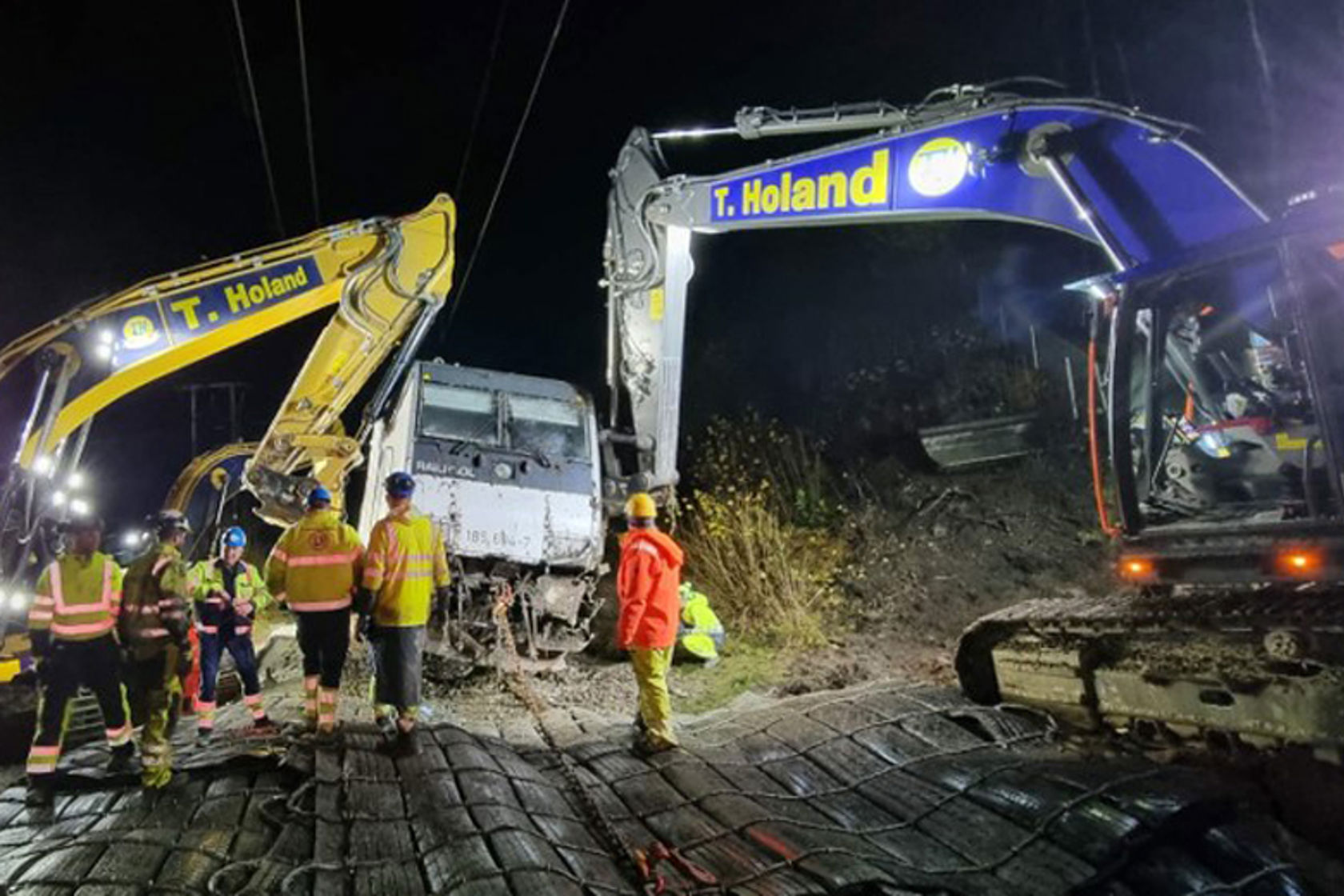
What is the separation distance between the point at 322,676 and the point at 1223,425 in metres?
5.25

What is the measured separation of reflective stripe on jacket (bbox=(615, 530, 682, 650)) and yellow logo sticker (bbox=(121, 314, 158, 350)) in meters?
4.14

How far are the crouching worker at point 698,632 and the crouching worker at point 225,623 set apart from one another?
3715mm

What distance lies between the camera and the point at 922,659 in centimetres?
735

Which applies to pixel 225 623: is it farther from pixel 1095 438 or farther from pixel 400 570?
pixel 1095 438

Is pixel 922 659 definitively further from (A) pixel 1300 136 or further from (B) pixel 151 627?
(A) pixel 1300 136

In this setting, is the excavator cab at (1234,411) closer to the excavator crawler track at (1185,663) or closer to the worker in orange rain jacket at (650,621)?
the excavator crawler track at (1185,663)

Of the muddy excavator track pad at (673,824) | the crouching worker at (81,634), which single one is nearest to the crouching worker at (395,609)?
the muddy excavator track pad at (673,824)

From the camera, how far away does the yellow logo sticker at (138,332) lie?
20.6 feet

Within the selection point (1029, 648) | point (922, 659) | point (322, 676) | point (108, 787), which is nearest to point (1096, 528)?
point (922, 659)

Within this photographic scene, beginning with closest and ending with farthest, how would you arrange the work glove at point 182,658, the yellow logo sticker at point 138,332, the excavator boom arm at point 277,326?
the work glove at point 182,658, the excavator boom arm at point 277,326, the yellow logo sticker at point 138,332

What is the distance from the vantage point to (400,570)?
496cm

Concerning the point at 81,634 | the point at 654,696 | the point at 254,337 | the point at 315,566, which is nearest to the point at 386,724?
the point at 315,566

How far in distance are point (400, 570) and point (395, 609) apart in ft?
0.74

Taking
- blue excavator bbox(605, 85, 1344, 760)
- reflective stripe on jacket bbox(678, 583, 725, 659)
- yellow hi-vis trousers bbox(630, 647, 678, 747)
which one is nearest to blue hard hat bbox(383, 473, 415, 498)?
yellow hi-vis trousers bbox(630, 647, 678, 747)
